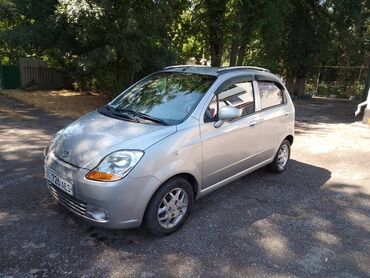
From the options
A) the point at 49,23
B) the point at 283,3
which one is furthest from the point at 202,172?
the point at 283,3

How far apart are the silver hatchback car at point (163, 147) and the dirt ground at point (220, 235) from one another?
30 centimetres

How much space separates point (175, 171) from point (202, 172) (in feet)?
1.60

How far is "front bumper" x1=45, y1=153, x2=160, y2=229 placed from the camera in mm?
3059

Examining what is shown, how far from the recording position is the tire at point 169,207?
332 cm

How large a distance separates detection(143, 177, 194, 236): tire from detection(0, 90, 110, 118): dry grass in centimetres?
671

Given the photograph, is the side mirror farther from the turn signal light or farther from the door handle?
the turn signal light

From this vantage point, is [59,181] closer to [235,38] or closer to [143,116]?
[143,116]

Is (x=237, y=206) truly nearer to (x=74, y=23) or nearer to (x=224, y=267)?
(x=224, y=267)

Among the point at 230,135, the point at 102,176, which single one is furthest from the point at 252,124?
the point at 102,176

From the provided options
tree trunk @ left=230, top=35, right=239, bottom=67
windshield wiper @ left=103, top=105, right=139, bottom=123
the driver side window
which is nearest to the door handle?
the driver side window

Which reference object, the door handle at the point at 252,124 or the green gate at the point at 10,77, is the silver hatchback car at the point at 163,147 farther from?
the green gate at the point at 10,77

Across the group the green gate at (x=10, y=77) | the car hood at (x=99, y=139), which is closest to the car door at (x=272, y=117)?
the car hood at (x=99, y=139)

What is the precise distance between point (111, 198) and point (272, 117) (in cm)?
278

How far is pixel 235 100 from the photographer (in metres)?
4.28
